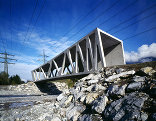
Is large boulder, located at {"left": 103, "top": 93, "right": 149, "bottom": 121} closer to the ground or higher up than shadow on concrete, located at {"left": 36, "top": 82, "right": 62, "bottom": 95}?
higher up

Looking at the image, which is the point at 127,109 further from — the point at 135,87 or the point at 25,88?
the point at 25,88

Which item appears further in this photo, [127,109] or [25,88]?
[25,88]

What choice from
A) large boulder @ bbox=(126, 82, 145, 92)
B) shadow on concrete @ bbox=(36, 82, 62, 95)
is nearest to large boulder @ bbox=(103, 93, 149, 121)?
large boulder @ bbox=(126, 82, 145, 92)

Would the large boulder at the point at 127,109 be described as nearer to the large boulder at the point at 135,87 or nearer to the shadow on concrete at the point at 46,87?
the large boulder at the point at 135,87

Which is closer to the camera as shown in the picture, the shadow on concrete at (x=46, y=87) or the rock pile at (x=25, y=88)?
the rock pile at (x=25, y=88)

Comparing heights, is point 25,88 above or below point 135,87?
below

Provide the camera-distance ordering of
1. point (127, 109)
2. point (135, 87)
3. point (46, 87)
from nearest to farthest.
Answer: point (127, 109) < point (135, 87) < point (46, 87)

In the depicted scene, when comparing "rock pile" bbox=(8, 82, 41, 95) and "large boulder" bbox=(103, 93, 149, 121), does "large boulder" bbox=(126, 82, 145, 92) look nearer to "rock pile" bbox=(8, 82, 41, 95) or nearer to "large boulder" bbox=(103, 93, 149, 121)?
"large boulder" bbox=(103, 93, 149, 121)

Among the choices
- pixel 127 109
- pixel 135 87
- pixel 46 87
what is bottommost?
pixel 46 87

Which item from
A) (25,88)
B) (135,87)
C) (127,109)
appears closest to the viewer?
(127,109)

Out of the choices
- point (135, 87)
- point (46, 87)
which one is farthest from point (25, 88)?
point (135, 87)

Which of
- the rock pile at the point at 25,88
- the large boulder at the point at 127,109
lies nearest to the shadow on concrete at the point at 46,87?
the rock pile at the point at 25,88

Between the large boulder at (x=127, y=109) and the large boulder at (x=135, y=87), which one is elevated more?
the large boulder at (x=135, y=87)

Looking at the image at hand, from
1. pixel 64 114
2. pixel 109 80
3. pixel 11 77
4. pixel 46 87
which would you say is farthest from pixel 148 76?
pixel 11 77
